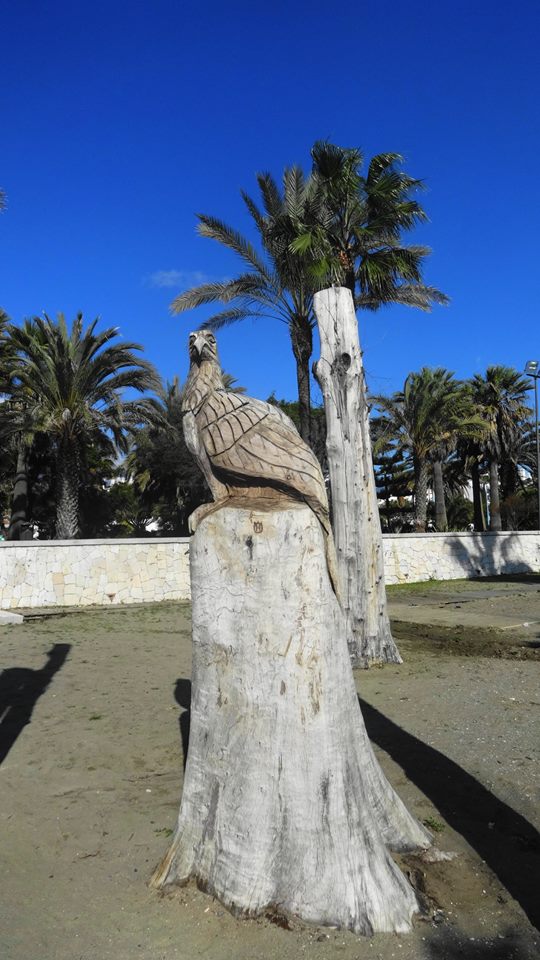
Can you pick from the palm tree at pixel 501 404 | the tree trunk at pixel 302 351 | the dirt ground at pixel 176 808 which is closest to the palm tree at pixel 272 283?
the tree trunk at pixel 302 351

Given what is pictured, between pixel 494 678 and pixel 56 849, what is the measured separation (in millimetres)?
5192

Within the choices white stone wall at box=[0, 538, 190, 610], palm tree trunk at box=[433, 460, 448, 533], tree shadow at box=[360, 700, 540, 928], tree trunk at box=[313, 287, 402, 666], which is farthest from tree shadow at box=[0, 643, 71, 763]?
palm tree trunk at box=[433, 460, 448, 533]

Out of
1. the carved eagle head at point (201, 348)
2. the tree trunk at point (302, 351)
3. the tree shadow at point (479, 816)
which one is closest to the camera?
the tree shadow at point (479, 816)

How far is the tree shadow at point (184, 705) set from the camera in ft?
17.9

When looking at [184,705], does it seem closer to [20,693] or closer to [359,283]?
[20,693]

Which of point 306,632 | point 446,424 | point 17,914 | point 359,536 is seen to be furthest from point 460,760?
point 446,424

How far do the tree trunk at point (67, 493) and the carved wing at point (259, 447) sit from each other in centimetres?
1691

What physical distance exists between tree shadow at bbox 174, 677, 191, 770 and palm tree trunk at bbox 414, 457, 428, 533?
19.5 metres

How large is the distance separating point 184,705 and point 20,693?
190cm

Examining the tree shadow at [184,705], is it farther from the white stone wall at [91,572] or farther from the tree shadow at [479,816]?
the white stone wall at [91,572]

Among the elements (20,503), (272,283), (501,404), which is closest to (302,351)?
(272,283)

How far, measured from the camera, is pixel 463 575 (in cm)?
2294

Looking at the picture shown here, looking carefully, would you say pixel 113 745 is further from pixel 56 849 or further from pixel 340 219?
pixel 340 219

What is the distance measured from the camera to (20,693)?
7.18 m
